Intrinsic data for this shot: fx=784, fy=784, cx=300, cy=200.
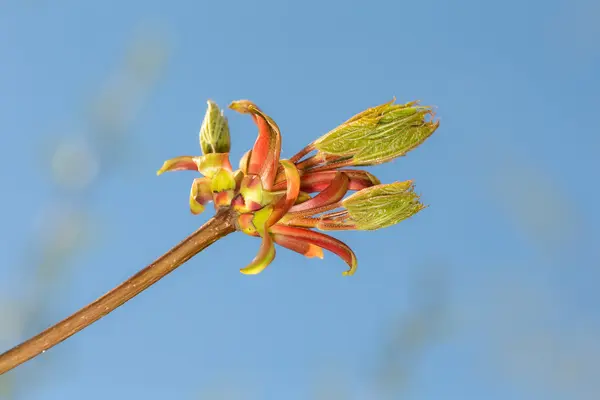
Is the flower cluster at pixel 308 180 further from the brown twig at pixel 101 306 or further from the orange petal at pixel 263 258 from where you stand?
the brown twig at pixel 101 306

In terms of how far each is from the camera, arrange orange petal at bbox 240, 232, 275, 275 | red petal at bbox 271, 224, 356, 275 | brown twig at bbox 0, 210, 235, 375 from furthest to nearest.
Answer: red petal at bbox 271, 224, 356, 275, orange petal at bbox 240, 232, 275, 275, brown twig at bbox 0, 210, 235, 375

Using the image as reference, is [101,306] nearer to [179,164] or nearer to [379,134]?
[179,164]

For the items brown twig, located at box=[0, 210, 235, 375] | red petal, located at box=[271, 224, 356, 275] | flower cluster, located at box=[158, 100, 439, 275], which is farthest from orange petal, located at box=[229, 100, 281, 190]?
brown twig, located at box=[0, 210, 235, 375]

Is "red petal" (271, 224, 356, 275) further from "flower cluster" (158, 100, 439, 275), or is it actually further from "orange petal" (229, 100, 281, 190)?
"orange petal" (229, 100, 281, 190)

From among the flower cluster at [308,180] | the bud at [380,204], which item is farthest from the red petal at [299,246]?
the bud at [380,204]

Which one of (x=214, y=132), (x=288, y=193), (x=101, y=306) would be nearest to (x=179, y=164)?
(x=214, y=132)

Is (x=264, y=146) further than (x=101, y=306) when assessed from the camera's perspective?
Yes

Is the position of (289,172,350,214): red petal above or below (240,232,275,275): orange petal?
above
